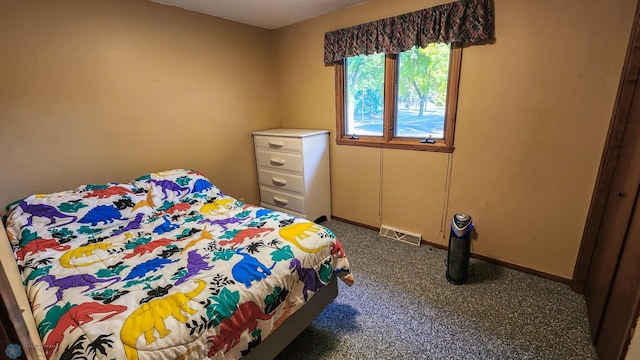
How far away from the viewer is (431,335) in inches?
62.7

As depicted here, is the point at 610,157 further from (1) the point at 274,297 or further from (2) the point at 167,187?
(2) the point at 167,187

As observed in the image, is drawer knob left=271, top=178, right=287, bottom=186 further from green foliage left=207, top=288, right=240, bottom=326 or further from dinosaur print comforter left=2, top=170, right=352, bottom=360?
green foliage left=207, top=288, right=240, bottom=326

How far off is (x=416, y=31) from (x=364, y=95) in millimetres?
733

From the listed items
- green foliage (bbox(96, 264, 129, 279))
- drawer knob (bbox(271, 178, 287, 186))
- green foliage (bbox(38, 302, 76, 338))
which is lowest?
drawer knob (bbox(271, 178, 287, 186))

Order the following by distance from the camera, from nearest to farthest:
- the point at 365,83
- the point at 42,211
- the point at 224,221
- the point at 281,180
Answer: the point at 42,211
the point at 224,221
the point at 365,83
the point at 281,180

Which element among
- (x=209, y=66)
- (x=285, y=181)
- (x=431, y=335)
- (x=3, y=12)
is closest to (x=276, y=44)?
(x=209, y=66)

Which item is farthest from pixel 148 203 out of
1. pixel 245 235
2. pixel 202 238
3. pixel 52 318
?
pixel 52 318

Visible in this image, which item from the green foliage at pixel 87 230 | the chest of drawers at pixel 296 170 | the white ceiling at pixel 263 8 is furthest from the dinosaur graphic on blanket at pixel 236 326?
the white ceiling at pixel 263 8

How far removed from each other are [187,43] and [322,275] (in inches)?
95.2

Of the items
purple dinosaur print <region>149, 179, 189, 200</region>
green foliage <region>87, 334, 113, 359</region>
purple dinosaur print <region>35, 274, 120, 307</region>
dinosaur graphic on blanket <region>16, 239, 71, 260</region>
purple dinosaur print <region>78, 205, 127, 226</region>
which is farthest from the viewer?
purple dinosaur print <region>149, 179, 189, 200</region>

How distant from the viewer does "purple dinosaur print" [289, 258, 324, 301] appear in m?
1.40

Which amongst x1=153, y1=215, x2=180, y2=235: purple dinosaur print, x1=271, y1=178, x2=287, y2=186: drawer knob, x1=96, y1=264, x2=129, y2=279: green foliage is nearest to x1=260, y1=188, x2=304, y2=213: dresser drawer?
x1=271, y1=178, x2=287, y2=186: drawer knob

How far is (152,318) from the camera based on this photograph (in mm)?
997

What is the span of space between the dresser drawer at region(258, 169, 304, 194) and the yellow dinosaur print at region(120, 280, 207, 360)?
177 cm
